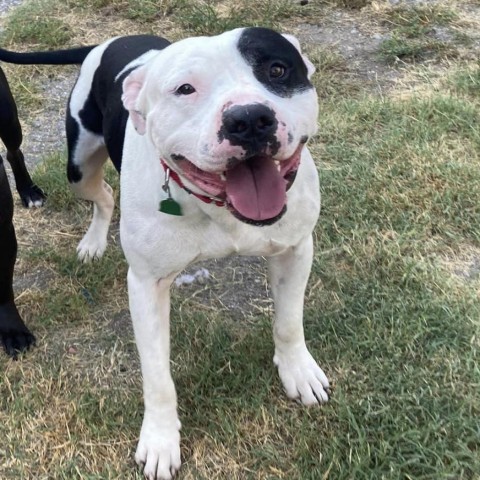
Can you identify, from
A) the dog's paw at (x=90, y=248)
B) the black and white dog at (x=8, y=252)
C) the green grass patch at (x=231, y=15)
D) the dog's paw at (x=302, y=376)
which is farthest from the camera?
the green grass patch at (x=231, y=15)

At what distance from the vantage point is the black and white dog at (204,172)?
6.67ft

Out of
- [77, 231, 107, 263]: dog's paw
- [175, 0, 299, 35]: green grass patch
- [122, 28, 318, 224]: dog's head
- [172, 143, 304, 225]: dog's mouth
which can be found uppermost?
[122, 28, 318, 224]: dog's head

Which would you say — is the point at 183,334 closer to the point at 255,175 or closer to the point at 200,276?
the point at 200,276

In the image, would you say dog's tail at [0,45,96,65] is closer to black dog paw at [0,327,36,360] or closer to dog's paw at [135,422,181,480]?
black dog paw at [0,327,36,360]

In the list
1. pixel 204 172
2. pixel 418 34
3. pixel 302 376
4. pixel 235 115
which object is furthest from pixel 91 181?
pixel 418 34

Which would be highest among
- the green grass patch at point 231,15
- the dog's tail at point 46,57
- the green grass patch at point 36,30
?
the dog's tail at point 46,57

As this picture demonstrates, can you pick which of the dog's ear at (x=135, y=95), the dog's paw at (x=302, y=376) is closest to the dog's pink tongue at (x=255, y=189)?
the dog's ear at (x=135, y=95)

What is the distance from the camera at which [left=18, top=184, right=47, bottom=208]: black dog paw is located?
4.11m

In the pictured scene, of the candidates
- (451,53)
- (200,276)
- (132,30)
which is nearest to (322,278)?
(200,276)

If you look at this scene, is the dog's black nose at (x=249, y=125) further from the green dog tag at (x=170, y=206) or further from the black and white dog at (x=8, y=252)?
the black and white dog at (x=8, y=252)

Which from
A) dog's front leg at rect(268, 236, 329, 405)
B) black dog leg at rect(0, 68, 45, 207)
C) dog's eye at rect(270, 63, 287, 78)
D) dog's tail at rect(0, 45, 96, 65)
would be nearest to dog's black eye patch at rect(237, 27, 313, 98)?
dog's eye at rect(270, 63, 287, 78)

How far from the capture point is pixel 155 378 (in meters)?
2.62

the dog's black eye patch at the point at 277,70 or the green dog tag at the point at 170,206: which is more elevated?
the dog's black eye patch at the point at 277,70

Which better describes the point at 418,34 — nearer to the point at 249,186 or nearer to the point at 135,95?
the point at 135,95
